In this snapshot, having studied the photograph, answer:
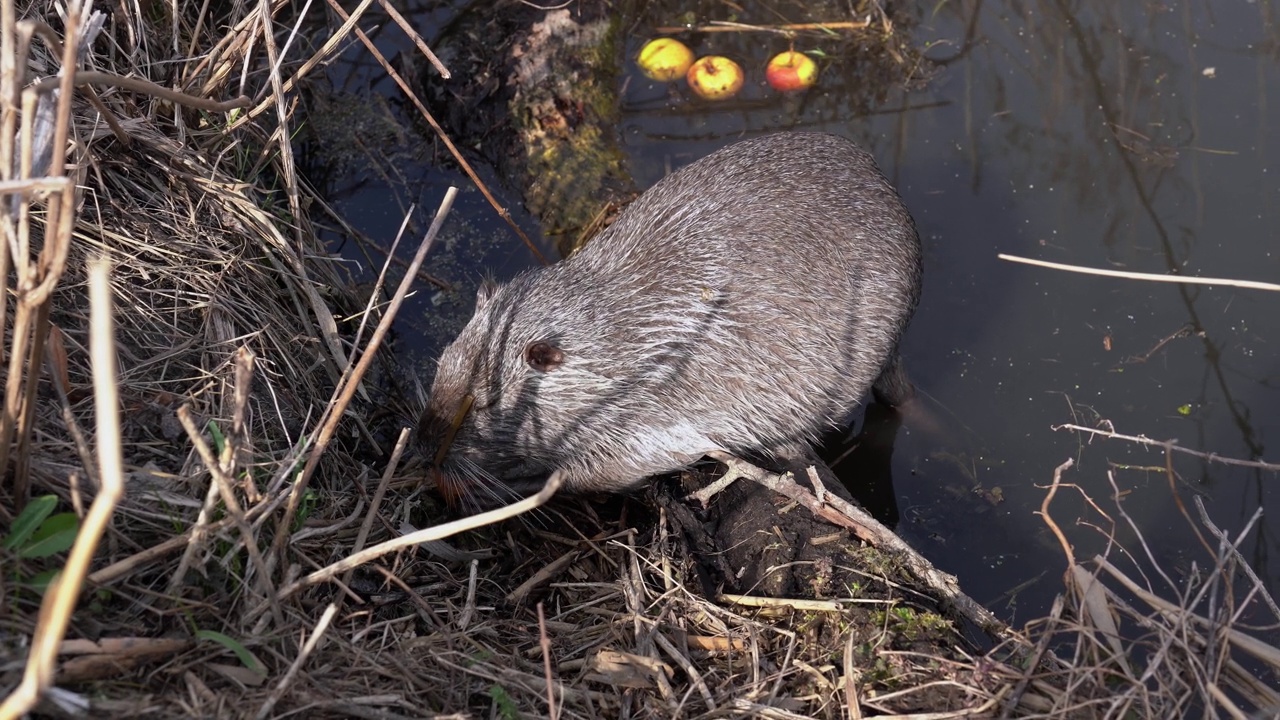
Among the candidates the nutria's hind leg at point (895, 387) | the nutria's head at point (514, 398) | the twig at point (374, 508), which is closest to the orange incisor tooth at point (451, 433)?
the nutria's head at point (514, 398)

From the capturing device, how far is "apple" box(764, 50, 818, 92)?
17.8 ft

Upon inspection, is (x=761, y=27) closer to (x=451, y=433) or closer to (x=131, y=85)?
(x=451, y=433)

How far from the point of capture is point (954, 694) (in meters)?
2.73

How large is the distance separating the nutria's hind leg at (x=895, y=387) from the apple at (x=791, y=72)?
1.79 m

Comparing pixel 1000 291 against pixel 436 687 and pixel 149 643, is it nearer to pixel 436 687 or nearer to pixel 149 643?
pixel 436 687

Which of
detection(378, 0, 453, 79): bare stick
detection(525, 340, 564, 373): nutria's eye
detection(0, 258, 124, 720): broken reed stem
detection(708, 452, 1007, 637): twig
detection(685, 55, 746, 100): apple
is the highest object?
detection(0, 258, 124, 720): broken reed stem

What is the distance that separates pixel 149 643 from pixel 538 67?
12.0 ft

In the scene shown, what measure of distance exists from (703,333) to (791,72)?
2.25 meters

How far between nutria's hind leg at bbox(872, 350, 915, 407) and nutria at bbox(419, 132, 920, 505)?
448 millimetres

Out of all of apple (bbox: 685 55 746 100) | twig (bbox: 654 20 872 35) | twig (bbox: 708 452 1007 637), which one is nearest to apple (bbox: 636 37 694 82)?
apple (bbox: 685 55 746 100)

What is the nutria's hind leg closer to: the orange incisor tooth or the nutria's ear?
the nutria's ear

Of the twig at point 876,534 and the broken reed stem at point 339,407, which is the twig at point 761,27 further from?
the broken reed stem at point 339,407

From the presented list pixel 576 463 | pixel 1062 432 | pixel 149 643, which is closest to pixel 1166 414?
pixel 1062 432

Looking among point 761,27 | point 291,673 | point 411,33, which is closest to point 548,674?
point 291,673
